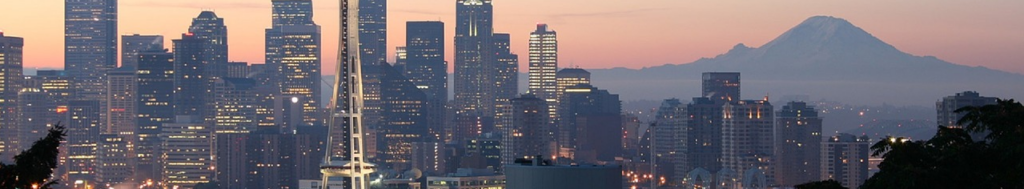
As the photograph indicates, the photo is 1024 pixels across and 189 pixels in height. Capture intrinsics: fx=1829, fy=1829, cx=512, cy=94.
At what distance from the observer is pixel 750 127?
174875 mm

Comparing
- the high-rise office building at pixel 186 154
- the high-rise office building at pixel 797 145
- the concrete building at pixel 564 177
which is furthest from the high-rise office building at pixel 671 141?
the concrete building at pixel 564 177

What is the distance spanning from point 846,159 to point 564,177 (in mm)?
112581

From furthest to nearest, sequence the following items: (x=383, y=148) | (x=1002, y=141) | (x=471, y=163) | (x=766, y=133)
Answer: (x=383, y=148), (x=766, y=133), (x=471, y=163), (x=1002, y=141)

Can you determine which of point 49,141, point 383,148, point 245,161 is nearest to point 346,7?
point 49,141

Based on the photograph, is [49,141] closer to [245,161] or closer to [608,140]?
[245,161]

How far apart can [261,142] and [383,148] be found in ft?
Result: 60.4

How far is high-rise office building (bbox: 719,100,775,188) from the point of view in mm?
158625

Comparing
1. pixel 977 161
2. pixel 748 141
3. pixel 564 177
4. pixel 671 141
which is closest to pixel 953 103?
pixel 748 141

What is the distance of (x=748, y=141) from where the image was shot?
172 meters

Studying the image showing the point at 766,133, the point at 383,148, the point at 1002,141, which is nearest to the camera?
the point at 1002,141

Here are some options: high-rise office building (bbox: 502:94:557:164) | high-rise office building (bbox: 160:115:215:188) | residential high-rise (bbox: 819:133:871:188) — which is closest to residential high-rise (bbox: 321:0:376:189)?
residential high-rise (bbox: 819:133:871:188)

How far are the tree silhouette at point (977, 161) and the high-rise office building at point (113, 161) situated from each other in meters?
146

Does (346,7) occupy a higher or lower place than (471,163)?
higher

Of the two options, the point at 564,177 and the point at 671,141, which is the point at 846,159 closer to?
the point at 671,141
